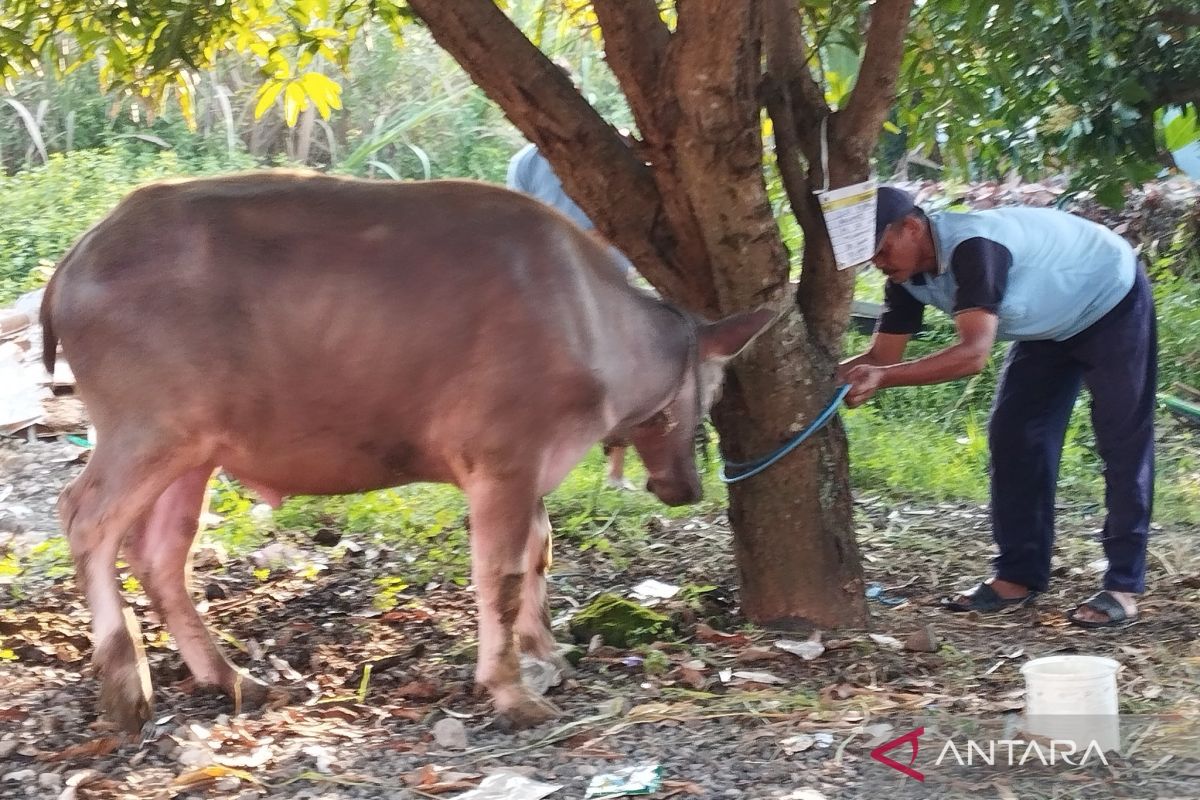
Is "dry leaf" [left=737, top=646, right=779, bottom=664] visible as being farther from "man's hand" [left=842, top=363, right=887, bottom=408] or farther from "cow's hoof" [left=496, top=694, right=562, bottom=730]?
"man's hand" [left=842, top=363, right=887, bottom=408]

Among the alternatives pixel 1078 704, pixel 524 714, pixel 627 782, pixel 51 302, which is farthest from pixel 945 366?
pixel 51 302

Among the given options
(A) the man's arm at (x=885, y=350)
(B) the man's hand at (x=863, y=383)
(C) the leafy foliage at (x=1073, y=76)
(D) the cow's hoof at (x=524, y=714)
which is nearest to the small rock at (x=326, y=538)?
(D) the cow's hoof at (x=524, y=714)

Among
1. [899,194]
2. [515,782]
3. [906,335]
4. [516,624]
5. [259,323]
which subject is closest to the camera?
[515,782]

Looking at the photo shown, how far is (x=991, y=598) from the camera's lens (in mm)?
5023

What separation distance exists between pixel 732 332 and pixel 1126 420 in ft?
5.67

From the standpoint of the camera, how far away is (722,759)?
3.33 m

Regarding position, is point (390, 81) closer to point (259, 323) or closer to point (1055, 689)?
point (259, 323)

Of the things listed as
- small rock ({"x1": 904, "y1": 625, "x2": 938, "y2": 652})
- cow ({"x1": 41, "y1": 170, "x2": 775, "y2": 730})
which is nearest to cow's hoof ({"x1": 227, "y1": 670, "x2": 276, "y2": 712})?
cow ({"x1": 41, "y1": 170, "x2": 775, "y2": 730})

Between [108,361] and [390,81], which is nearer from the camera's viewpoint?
[108,361]

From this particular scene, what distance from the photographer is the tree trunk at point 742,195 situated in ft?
12.9

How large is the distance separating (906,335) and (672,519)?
164 centimetres

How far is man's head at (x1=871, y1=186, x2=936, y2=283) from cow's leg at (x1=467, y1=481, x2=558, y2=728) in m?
1.62

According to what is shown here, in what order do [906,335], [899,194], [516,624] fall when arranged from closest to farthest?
[516,624] → [899,194] → [906,335]

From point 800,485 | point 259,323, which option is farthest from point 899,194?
point 259,323
